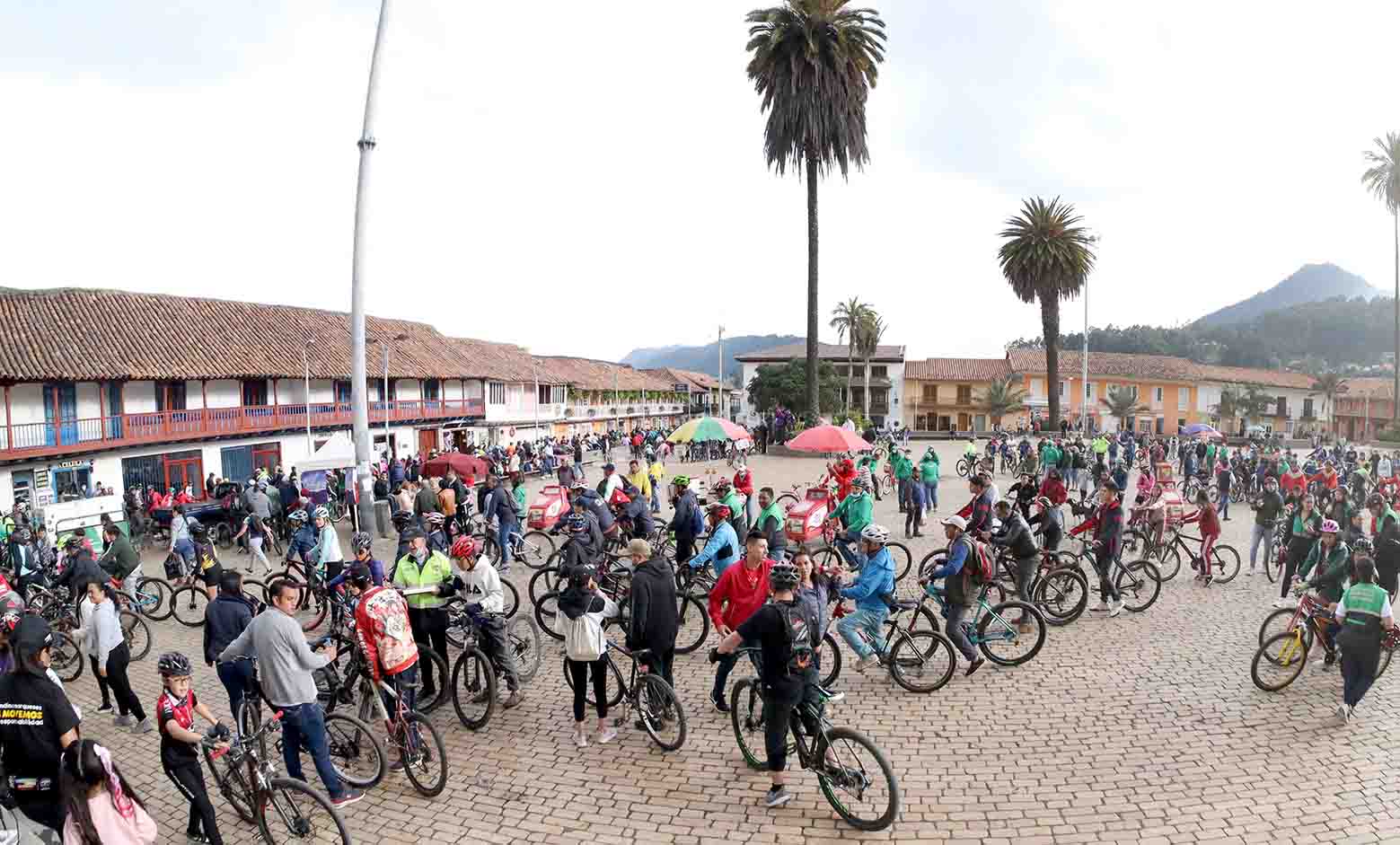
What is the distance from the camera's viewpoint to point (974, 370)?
70000 mm

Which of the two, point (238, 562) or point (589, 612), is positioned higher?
point (589, 612)

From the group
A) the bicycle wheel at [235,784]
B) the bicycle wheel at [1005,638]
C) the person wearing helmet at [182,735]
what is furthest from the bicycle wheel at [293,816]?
the bicycle wheel at [1005,638]

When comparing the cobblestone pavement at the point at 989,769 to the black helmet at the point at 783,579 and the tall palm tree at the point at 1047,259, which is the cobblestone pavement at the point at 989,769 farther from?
the tall palm tree at the point at 1047,259

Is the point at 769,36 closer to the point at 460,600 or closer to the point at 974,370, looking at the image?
the point at 460,600

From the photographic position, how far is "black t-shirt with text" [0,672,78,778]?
170 inches

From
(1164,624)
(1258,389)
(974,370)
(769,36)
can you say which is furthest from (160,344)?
(1258,389)

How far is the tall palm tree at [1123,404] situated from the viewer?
202ft

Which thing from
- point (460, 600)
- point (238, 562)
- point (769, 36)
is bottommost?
point (238, 562)

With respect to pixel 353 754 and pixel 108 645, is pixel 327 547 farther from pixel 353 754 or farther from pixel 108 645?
pixel 353 754

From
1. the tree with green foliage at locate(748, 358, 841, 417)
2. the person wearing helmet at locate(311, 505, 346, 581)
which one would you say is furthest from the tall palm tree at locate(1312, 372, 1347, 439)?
the person wearing helmet at locate(311, 505, 346, 581)

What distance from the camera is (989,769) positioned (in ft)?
19.8

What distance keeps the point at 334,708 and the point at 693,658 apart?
3.88 meters

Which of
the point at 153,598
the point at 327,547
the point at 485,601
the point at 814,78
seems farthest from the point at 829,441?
the point at 814,78

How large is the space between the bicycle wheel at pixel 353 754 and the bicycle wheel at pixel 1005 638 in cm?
625
